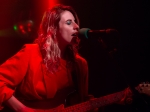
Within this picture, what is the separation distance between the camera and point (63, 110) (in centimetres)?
205

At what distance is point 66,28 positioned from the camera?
2.21 metres

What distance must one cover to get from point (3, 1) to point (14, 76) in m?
1.44

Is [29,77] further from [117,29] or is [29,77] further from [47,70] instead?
[117,29]

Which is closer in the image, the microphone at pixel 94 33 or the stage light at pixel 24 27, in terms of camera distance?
the microphone at pixel 94 33

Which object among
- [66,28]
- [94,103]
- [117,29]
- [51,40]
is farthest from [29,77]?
[117,29]

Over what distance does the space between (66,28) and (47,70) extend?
519 mm

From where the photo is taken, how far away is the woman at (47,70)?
1.97m

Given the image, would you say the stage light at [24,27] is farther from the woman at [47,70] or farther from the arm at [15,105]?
the arm at [15,105]

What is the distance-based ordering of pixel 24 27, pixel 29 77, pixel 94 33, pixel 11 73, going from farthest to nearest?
1. pixel 24 27
2. pixel 29 77
3. pixel 11 73
4. pixel 94 33

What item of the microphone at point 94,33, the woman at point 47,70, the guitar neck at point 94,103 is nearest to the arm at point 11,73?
the woman at point 47,70

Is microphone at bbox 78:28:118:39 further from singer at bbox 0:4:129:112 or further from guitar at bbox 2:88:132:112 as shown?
guitar at bbox 2:88:132:112

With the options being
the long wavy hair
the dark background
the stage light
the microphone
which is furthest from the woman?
the dark background

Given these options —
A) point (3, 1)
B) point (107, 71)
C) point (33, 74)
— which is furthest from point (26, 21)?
point (107, 71)

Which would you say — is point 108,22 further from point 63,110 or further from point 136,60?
point 63,110
